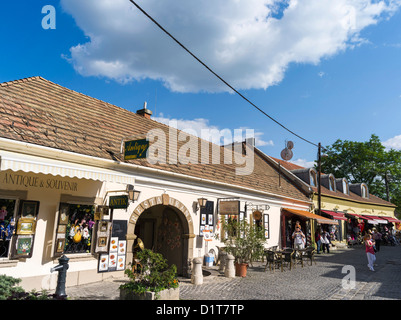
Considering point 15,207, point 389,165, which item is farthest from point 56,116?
point 389,165

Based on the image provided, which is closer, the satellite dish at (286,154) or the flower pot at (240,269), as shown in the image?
the flower pot at (240,269)

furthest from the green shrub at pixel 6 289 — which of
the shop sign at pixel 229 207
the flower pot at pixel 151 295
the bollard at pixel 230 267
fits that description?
the shop sign at pixel 229 207

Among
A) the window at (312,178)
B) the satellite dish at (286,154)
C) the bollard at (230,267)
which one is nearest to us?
the bollard at (230,267)

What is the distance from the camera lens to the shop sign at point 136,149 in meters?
8.37

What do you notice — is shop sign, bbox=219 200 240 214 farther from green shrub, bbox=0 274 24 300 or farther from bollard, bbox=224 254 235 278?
green shrub, bbox=0 274 24 300

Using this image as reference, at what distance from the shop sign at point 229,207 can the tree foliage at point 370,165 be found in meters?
26.6

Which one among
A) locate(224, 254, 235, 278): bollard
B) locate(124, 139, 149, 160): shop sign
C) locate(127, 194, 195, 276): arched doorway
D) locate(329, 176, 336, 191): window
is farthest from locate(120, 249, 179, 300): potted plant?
locate(329, 176, 336, 191): window

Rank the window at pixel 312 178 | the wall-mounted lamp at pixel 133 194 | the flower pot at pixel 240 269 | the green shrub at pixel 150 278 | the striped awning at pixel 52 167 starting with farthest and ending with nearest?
the window at pixel 312 178, the flower pot at pixel 240 269, the wall-mounted lamp at pixel 133 194, the striped awning at pixel 52 167, the green shrub at pixel 150 278

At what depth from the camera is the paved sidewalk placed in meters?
7.50

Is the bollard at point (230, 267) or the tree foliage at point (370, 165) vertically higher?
the tree foliage at point (370, 165)

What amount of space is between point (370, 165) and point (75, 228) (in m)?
35.1

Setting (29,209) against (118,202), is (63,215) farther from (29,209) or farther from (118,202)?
(118,202)

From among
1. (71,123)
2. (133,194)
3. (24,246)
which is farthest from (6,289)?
(71,123)

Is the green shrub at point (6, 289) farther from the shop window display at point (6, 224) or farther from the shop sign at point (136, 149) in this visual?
the shop sign at point (136, 149)
